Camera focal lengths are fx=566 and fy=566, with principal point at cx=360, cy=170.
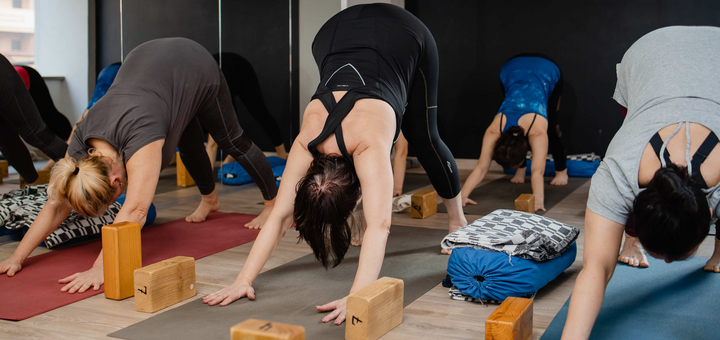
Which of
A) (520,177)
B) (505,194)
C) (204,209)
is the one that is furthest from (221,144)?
(520,177)

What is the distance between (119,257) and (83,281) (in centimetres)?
25

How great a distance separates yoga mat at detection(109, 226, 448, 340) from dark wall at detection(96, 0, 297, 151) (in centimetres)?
219

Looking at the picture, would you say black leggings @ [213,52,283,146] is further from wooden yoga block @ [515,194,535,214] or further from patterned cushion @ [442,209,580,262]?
patterned cushion @ [442,209,580,262]

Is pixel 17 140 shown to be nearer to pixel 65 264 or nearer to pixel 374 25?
pixel 65 264

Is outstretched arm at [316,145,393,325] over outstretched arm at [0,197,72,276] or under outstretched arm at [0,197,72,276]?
over

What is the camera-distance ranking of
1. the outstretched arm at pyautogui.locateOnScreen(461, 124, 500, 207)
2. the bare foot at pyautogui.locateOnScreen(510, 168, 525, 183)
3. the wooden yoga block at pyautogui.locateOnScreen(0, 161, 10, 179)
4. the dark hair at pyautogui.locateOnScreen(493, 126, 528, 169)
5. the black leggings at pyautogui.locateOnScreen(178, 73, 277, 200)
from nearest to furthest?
the black leggings at pyautogui.locateOnScreen(178, 73, 277, 200), the dark hair at pyautogui.locateOnScreen(493, 126, 528, 169), the outstretched arm at pyautogui.locateOnScreen(461, 124, 500, 207), the wooden yoga block at pyautogui.locateOnScreen(0, 161, 10, 179), the bare foot at pyautogui.locateOnScreen(510, 168, 525, 183)

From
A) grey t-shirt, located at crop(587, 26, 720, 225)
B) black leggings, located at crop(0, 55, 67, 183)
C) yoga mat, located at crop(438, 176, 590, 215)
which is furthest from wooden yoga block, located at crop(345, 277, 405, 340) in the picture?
black leggings, located at crop(0, 55, 67, 183)

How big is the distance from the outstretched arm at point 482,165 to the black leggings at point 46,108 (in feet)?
8.58

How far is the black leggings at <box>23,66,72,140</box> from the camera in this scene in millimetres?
3422

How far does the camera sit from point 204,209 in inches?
129

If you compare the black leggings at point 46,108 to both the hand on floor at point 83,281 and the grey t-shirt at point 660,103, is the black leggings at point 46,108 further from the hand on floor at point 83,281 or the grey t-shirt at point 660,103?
the grey t-shirt at point 660,103

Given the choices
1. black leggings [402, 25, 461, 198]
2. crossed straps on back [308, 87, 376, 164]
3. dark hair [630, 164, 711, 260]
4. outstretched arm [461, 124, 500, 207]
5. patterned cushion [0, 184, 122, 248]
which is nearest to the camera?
dark hair [630, 164, 711, 260]

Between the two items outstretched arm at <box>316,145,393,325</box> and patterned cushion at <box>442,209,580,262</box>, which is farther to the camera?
patterned cushion at <box>442,209,580,262</box>

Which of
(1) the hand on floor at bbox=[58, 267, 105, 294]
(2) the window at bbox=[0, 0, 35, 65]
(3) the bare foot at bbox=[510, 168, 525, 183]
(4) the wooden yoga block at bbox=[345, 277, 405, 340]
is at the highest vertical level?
(2) the window at bbox=[0, 0, 35, 65]
